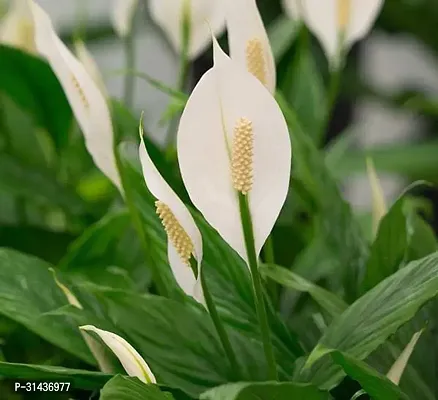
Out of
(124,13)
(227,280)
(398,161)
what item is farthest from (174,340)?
(398,161)

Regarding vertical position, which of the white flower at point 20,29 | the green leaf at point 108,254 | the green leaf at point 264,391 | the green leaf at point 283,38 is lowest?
the green leaf at point 108,254

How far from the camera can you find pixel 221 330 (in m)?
0.27

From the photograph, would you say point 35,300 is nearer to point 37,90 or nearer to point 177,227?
point 177,227

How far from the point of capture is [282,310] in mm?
417

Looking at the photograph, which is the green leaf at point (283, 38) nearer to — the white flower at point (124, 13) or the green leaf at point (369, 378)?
the white flower at point (124, 13)

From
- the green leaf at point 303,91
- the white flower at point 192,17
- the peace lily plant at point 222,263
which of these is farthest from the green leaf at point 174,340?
the green leaf at point 303,91

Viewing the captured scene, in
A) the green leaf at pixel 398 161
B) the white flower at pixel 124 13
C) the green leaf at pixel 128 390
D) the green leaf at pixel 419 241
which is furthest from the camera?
the green leaf at pixel 398 161

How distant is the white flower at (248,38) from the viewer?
0.29 metres

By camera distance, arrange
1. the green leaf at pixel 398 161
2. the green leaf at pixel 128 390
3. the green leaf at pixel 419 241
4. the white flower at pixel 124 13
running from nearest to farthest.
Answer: the green leaf at pixel 128 390 → the green leaf at pixel 419 241 → the white flower at pixel 124 13 → the green leaf at pixel 398 161

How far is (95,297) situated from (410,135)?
114cm

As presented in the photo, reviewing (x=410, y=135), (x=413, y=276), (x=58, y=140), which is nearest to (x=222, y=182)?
(x=413, y=276)

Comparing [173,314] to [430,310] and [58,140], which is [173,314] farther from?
[58,140]

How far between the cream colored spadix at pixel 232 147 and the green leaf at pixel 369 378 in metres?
0.05

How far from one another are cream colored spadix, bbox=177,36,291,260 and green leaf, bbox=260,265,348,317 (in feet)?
0.22
